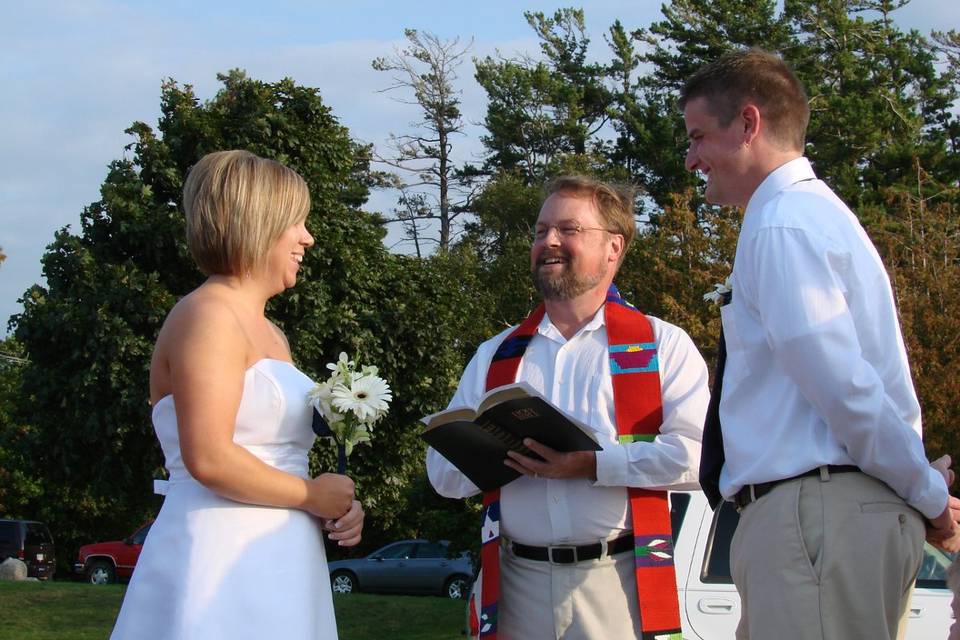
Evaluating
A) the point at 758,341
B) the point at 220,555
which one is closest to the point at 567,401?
the point at 758,341

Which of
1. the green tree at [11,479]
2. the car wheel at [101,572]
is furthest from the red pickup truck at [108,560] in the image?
the green tree at [11,479]

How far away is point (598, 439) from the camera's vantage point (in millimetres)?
4074

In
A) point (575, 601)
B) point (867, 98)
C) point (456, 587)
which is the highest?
point (867, 98)

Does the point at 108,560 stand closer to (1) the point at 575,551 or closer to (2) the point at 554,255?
(2) the point at 554,255

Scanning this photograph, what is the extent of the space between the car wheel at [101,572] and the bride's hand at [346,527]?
93.0 feet

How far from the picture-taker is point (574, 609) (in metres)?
3.99

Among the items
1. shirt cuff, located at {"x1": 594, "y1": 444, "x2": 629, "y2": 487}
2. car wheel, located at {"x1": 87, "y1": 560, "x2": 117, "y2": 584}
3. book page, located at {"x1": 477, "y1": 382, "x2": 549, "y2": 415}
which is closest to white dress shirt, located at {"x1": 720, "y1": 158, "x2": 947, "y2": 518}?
book page, located at {"x1": 477, "y1": 382, "x2": 549, "y2": 415}

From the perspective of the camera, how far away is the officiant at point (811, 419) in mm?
2855

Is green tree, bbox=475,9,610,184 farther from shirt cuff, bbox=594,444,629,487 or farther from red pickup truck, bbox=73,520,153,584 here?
shirt cuff, bbox=594,444,629,487

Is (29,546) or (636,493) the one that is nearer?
(636,493)

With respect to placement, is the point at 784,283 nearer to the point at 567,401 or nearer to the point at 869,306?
the point at 869,306

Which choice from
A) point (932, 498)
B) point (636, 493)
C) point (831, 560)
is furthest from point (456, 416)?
point (932, 498)

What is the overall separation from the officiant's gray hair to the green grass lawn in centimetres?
970

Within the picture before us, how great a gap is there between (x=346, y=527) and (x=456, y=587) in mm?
24125
